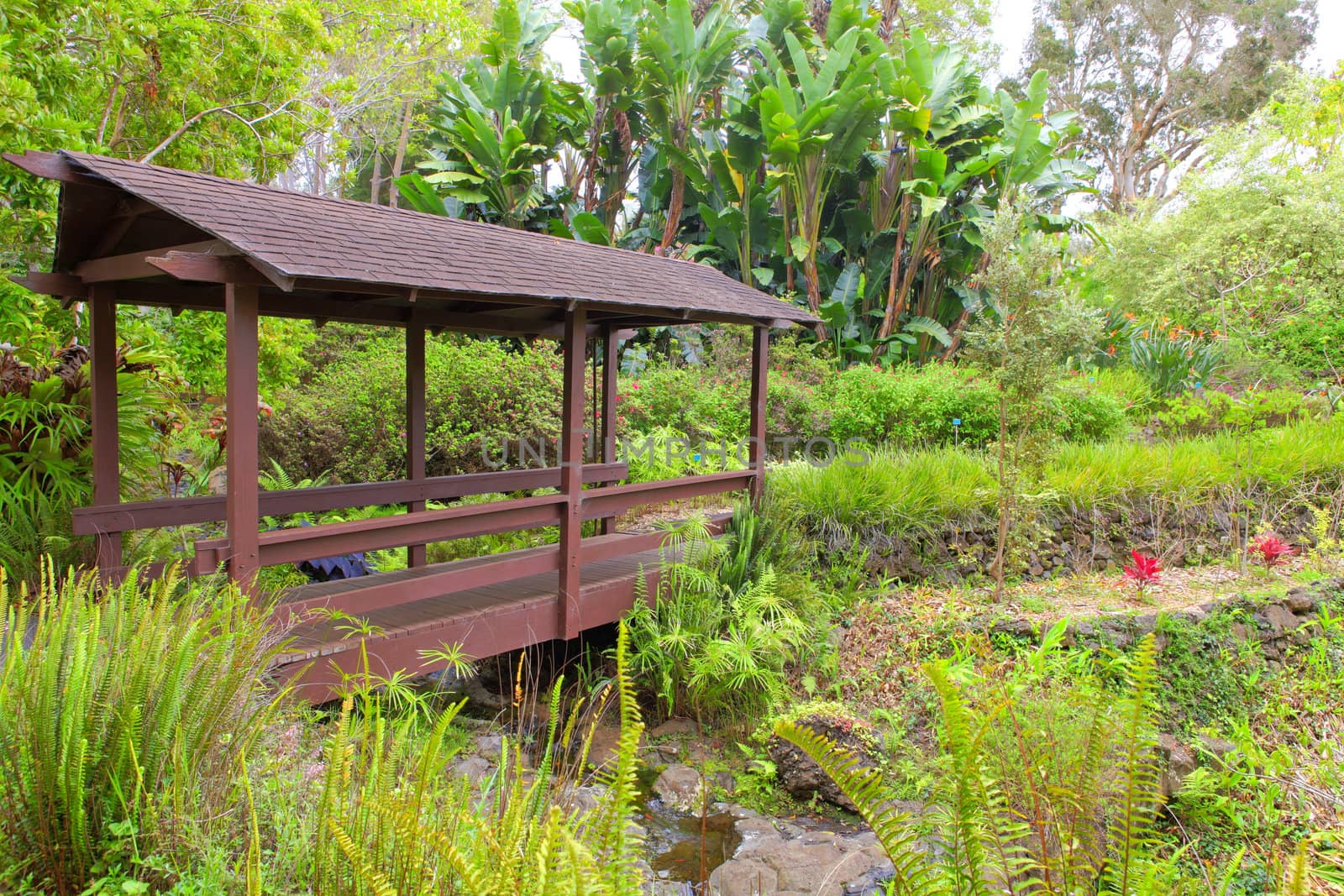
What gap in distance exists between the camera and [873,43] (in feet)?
44.0

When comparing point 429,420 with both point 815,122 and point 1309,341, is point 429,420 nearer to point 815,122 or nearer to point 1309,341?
point 815,122

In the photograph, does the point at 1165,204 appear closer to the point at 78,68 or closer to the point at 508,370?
the point at 508,370

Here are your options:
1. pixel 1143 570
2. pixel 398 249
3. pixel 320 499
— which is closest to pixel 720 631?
pixel 320 499

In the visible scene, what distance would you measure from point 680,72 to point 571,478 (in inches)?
389

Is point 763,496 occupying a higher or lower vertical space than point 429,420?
lower

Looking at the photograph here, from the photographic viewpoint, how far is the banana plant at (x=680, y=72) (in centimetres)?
1339

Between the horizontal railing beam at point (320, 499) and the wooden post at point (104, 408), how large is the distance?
0.38ft

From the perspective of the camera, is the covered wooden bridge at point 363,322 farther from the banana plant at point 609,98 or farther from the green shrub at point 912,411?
the banana plant at point 609,98

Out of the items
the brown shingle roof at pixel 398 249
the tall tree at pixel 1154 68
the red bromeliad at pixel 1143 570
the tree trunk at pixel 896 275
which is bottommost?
the red bromeliad at pixel 1143 570

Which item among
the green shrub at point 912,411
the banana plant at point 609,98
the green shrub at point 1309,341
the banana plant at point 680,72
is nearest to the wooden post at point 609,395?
the green shrub at point 912,411

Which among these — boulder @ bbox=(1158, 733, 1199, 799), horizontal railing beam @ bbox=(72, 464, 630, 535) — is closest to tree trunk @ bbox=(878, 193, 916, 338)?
horizontal railing beam @ bbox=(72, 464, 630, 535)

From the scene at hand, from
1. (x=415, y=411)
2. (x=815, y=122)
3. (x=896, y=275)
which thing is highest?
(x=815, y=122)

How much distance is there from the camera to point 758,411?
7762 millimetres

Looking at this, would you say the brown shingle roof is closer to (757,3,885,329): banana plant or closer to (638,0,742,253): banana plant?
(757,3,885,329): banana plant
